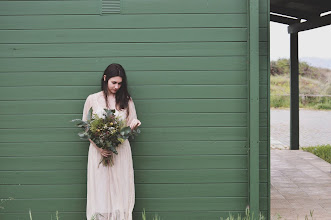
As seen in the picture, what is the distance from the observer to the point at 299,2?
8445 millimetres

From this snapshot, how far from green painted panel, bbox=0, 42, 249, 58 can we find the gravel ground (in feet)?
25.4

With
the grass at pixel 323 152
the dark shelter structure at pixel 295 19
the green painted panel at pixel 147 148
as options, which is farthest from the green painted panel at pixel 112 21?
the grass at pixel 323 152

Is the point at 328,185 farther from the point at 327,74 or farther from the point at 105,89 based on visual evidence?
the point at 327,74

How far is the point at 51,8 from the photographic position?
14.4 feet

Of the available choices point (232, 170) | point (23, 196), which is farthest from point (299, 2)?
point (23, 196)

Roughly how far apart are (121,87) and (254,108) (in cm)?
124

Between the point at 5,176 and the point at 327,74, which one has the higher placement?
the point at 327,74

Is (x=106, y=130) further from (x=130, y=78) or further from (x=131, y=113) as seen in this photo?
(x=130, y=78)

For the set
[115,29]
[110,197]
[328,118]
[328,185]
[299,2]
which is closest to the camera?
[110,197]

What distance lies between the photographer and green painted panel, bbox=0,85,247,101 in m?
4.40

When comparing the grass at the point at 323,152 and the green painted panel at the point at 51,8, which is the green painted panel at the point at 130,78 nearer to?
the green painted panel at the point at 51,8

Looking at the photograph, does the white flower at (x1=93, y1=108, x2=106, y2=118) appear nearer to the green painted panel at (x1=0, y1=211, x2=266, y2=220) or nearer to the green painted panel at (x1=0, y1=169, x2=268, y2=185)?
the green painted panel at (x1=0, y1=169, x2=268, y2=185)

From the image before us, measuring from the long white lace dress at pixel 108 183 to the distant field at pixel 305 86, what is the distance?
773 inches

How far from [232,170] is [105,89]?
142cm
